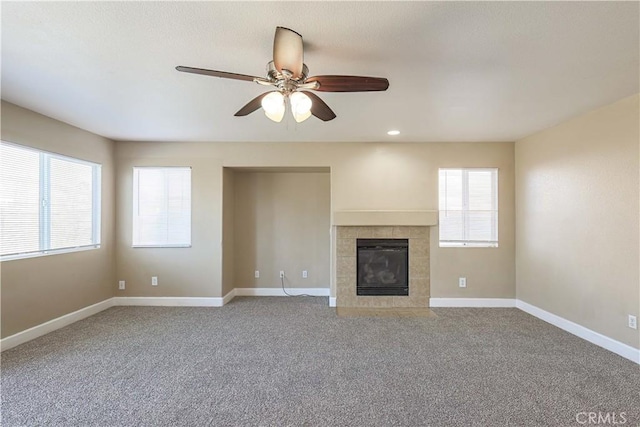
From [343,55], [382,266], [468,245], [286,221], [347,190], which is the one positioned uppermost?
[343,55]

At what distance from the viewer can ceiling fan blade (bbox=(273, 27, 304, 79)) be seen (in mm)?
1633

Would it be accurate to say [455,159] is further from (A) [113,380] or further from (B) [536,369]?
(A) [113,380]

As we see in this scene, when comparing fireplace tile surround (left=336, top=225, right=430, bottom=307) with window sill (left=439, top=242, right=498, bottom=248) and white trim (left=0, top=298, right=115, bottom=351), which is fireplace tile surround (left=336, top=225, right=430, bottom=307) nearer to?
window sill (left=439, top=242, right=498, bottom=248)

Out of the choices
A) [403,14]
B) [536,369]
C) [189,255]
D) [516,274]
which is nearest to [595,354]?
[536,369]

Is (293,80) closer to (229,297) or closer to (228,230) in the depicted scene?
(228,230)

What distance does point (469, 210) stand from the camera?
4.64 meters

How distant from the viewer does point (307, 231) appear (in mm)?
5281

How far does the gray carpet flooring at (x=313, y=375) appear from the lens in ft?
6.86

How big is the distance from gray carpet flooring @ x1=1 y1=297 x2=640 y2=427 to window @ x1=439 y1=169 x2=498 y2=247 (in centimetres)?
123

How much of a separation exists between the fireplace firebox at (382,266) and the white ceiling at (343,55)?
6.11 feet

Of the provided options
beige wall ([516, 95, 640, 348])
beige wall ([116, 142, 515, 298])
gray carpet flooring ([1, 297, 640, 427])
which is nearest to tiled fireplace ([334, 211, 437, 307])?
beige wall ([116, 142, 515, 298])

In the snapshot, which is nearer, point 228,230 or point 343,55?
point 343,55

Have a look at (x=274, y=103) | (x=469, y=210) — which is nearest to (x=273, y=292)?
(x=469, y=210)

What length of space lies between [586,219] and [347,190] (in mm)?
2776
